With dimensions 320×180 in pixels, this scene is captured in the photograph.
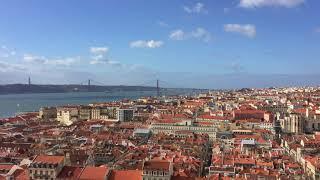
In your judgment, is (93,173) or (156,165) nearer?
(93,173)

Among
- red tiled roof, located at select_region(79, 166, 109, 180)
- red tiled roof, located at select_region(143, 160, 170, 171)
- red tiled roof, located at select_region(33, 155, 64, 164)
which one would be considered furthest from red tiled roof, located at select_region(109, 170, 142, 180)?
red tiled roof, located at select_region(33, 155, 64, 164)

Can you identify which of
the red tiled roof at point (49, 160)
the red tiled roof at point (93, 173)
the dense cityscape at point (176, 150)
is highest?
the red tiled roof at point (49, 160)

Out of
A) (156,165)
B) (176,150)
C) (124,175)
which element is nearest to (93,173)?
(124,175)

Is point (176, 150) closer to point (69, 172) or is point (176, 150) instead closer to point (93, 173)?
point (69, 172)

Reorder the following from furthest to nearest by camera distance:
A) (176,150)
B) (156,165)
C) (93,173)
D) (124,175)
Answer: (176,150)
(156,165)
(124,175)
(93,173)

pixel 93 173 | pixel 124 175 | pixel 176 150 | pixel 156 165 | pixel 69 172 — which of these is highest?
pixel 156 165

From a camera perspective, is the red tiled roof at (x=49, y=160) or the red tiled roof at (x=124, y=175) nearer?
the red tiled roof at (x=124, y=175)

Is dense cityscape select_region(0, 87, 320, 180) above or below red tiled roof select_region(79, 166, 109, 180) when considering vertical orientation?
below

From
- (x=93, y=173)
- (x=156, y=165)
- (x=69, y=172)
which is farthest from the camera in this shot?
(x=156, y=165)

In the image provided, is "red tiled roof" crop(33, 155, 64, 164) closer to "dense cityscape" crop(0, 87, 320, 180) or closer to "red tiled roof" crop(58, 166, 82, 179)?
"dense cityscape" crop(0, 87, 320, 180)

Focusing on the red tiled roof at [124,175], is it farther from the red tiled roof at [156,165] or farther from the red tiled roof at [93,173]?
the red tiled roof at [156,165]

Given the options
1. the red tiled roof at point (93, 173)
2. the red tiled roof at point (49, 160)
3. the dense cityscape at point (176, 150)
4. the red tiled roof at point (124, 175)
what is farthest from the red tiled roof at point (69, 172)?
the red tiled roof at point (124, 175)
